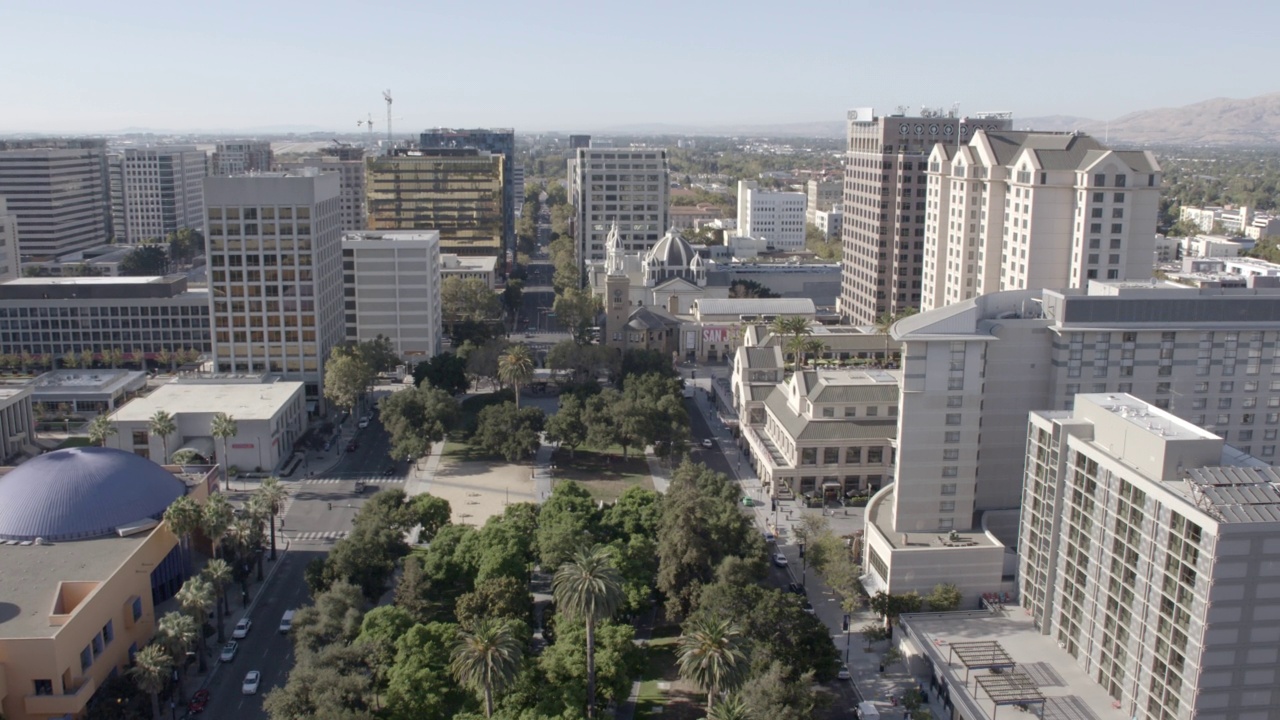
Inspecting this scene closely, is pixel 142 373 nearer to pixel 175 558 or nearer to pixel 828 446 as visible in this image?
pixel 175 558

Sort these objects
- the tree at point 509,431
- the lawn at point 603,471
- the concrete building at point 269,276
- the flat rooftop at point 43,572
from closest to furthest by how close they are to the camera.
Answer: the flat rooftop at point 43,572 → the lawn at point 603,471 → the tree at point 509,431 → the concrete building at point 269,276

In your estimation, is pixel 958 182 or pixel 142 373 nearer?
pixel 958 182

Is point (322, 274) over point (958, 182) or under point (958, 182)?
under

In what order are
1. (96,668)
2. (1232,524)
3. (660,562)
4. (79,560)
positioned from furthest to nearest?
(660,562), (79,560), (96,668), (1232,524)

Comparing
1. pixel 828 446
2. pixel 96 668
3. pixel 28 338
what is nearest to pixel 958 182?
pixel 828 446

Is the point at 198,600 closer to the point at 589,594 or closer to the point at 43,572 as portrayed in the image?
the point at 43,572

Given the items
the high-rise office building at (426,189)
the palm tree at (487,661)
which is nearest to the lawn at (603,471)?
the palm tree at (487,661)

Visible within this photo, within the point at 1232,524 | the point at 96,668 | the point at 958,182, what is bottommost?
the point at 96,668

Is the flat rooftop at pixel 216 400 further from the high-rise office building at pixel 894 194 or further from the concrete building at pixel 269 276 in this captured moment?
the high-rise office building at pixel 894 194
